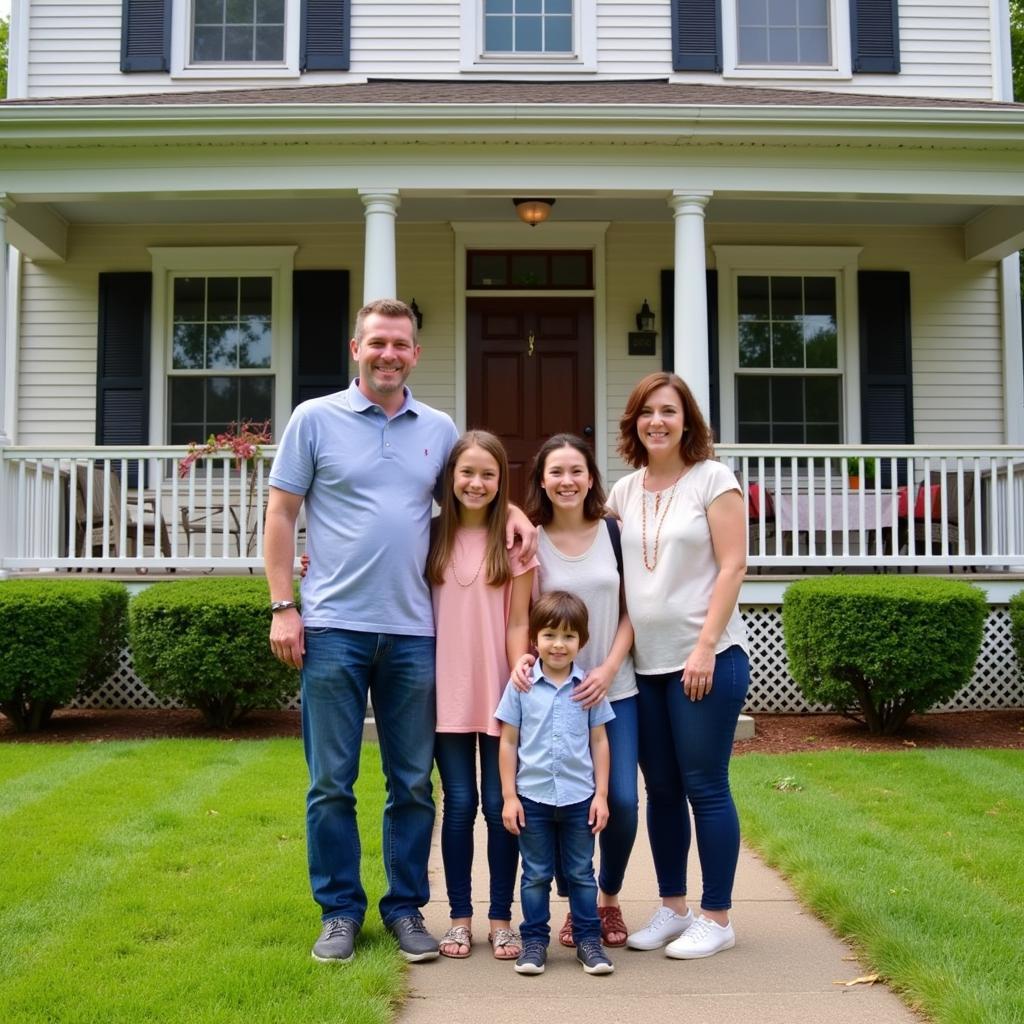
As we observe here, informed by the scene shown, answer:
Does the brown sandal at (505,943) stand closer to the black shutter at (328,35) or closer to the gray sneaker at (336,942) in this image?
the gray sneaker at (336,942)

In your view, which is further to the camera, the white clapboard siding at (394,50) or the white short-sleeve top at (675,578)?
the white clapboard siding at (394,50)

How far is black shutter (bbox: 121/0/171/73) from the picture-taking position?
10141 millimetres

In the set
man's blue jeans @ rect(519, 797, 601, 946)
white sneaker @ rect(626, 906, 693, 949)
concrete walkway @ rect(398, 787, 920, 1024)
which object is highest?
man's blue jeans @ rect(519, 797, 601, 946)

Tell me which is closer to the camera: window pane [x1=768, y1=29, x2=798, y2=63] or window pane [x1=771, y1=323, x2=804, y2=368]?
window pane [x1=771, y1=323, x2=804, y2=368]

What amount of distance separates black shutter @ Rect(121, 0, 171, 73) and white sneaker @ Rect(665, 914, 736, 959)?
30.2 ft

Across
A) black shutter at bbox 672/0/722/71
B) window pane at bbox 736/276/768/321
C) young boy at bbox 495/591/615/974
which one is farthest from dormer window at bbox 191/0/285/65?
young boy at bbox 495/591/615/974

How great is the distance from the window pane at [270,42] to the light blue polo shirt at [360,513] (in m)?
8.02

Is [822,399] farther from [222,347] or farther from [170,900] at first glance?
[170,900]

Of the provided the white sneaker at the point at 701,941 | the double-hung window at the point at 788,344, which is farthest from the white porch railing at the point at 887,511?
the white sneaker at the point at 701,941

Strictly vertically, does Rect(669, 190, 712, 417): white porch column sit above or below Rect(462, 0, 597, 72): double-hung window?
below

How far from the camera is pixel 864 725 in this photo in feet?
24.9

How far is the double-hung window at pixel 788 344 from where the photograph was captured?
1002 centimetres

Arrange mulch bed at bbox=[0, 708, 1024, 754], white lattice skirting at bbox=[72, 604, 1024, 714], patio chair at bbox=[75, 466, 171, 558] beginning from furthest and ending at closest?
patio chair at bbox=[75, 466, 171, 558] → white lattice skirting at bbox=[72, 604, 1024, 714] → mulch bed at bbox=[0, 708, 1024, 754]

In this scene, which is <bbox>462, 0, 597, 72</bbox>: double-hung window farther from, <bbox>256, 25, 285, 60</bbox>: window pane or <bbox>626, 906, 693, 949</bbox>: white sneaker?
<bbox>626, 906, 693, 949</bbox>: white sneaker
